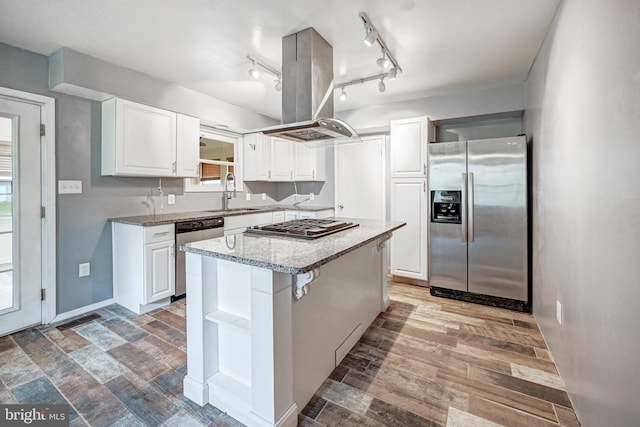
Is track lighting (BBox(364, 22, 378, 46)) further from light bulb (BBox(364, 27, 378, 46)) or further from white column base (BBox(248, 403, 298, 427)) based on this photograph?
white column base (BBox(248, 403, 298, 427))

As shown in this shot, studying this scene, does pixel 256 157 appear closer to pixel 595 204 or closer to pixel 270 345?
pixel 270 345

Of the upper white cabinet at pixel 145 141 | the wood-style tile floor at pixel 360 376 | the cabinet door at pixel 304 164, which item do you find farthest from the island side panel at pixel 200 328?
the cabinet door at pixel 304 164

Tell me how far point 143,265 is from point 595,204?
10.8ft

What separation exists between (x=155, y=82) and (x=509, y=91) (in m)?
3.98

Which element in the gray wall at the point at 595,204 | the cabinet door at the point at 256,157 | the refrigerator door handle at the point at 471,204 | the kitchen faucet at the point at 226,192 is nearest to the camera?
the gray wall at the point at 595,204

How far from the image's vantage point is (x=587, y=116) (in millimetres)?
1443

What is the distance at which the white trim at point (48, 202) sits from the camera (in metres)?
2.60

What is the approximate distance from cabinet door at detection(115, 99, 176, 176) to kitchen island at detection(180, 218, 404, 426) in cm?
175

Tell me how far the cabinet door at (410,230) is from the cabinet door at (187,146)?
2.49m

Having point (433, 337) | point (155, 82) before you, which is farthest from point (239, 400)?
point (155, 82)

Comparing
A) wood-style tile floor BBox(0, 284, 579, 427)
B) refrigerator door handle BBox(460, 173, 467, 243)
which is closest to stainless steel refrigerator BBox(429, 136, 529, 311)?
refrigerator door handle BBox(460, 173, 467, 243)

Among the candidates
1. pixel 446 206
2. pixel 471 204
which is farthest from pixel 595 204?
pixel 446 206

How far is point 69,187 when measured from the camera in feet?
9.00

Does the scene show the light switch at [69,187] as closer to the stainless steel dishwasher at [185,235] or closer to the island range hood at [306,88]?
the stainless steel dishwasher at [185,235]
